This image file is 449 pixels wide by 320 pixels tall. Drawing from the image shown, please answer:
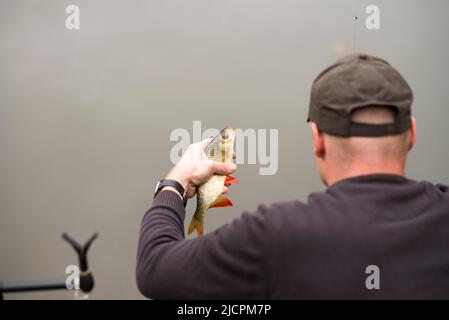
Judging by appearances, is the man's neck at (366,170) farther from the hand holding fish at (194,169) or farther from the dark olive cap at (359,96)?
the hand holding fish at (194,169)

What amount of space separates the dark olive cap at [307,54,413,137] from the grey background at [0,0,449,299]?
40.1 inches

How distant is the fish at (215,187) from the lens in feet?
3.66

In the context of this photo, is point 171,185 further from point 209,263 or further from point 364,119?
point 364,119

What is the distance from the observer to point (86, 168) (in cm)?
174

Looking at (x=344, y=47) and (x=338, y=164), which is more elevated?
(x=344, y=47)

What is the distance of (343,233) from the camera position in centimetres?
58

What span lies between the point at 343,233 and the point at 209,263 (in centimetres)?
22

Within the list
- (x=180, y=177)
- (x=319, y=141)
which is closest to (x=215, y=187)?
(x=180, y=177)

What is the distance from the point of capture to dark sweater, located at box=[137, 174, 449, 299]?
1.93 ft

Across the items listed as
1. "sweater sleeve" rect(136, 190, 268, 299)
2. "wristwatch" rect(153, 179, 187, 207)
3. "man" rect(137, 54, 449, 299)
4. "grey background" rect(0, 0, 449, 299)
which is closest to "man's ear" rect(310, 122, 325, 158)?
"man" rect(137, 54, 449, 299)
